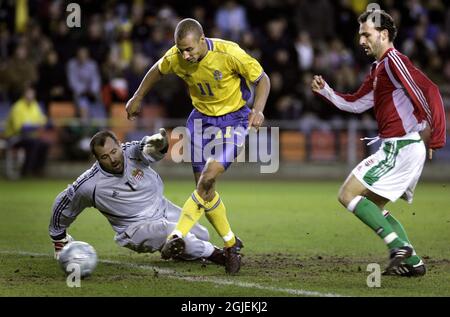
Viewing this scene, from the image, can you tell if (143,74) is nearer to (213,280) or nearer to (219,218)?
(219,218)

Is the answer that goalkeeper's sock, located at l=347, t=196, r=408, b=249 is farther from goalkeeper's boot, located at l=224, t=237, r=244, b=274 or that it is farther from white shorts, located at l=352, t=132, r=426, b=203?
goalkeeper's boot, located at l=224, t=237, r=244, b=274

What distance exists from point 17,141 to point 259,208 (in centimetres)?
718

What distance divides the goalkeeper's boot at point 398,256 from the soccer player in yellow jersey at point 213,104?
4.38 ft

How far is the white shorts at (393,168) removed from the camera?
7754mm

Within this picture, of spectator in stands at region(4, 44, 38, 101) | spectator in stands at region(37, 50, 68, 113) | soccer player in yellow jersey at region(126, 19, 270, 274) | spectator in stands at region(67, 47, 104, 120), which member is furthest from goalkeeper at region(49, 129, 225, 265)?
spectator in stands at region(4, 44, 38, 101)

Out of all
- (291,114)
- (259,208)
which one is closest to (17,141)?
(291,114)

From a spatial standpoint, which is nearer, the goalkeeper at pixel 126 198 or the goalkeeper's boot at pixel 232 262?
the goalkeeper's boot at pixel 232 262

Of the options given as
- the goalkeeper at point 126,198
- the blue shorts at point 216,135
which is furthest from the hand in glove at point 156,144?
Answer: the blue shorts at point 216,135

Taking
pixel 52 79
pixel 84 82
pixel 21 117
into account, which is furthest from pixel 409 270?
pixel 52 79

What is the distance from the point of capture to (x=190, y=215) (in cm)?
809

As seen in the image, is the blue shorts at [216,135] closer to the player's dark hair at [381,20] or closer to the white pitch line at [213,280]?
the white pitch line at [213,280]

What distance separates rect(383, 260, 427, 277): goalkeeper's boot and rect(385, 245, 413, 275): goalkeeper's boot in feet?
0.24

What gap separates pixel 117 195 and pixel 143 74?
11175 mm
